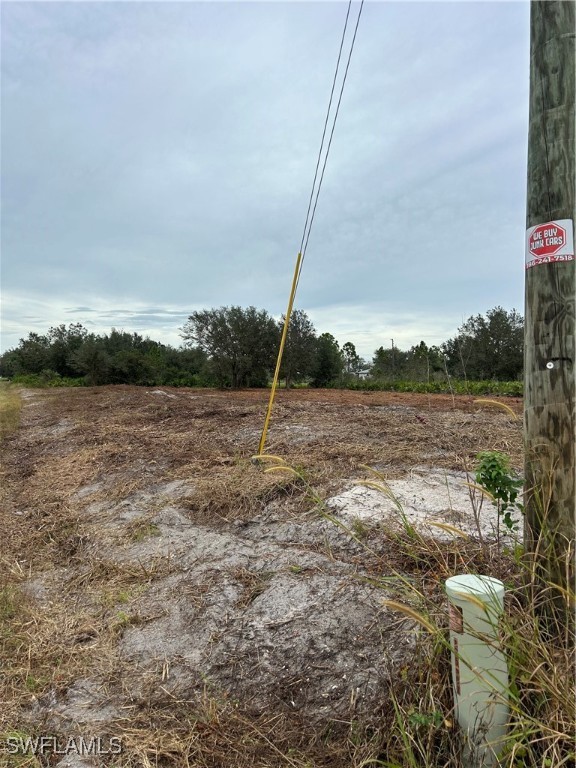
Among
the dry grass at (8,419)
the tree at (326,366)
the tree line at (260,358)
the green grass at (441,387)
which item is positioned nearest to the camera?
the dry grass at (8,419)

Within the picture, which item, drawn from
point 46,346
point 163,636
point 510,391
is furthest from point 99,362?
point 163,636

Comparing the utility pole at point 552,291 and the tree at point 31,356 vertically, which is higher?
the tree at point 31,356

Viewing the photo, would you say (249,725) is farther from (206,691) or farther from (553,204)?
(553,204)

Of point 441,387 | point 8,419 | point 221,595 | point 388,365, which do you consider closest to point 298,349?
point 388,365

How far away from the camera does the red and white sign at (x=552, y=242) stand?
167 centimetres

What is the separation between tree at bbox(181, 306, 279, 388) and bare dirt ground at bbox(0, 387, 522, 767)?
1659 cm

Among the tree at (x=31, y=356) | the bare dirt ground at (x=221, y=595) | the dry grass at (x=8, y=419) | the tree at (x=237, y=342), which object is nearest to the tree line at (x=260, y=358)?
the tree at (x=237, y=342)

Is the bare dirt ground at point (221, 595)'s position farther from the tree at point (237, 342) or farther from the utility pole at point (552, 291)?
the tree at point (237, 342)

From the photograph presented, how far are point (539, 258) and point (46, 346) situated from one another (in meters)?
36.5

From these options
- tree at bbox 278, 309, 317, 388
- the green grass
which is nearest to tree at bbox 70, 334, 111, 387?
Result: tree at bbox 278, 309, 317, 388

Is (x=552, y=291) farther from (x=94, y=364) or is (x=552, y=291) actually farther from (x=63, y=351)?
(x=63, y=351)

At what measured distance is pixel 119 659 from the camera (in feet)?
7.63

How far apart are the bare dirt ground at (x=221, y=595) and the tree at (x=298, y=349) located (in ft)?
53.0

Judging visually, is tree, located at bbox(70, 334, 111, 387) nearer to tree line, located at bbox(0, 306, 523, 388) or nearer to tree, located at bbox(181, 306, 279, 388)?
tree line, located at bbox(0, 306, 523, 388)
